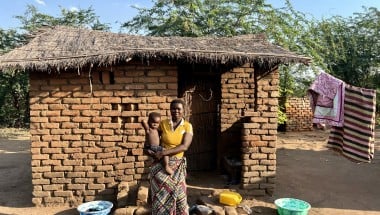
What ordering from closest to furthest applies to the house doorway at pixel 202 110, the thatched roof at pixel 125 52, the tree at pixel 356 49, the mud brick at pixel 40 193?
the thatched roof at pixel 125 52 → the mud brick at pixel 40 193 → the house doorway at pixel 202 110 → the tree at pixel 356 49

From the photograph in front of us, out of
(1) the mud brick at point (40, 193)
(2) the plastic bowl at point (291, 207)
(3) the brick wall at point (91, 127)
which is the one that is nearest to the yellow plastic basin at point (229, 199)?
(2) the plastic bowl at point (291, 207)

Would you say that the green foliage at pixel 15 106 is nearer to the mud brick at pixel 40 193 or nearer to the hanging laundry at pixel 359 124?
the mud brick at pixel 40 193

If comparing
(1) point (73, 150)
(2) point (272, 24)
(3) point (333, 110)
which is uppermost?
(2) point (272, 24)

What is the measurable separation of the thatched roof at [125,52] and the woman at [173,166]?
1.54 metres

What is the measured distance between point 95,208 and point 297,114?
399 inches

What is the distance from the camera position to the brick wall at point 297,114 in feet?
43.3

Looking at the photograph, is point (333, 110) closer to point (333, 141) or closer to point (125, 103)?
point (333, 141)

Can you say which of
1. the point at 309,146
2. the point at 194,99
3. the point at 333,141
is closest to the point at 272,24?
the point at 309,146

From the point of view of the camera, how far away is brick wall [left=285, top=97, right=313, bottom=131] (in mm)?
13203

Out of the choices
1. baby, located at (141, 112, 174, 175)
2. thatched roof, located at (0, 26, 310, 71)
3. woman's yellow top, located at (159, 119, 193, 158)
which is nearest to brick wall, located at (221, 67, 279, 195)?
thatched roof, located at (0, 26, 310, 71)

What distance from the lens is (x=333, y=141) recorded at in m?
5.27

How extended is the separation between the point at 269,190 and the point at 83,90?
11.0 feet

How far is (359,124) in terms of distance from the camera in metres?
4.82

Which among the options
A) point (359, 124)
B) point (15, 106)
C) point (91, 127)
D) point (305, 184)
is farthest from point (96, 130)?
point (15, 106)
